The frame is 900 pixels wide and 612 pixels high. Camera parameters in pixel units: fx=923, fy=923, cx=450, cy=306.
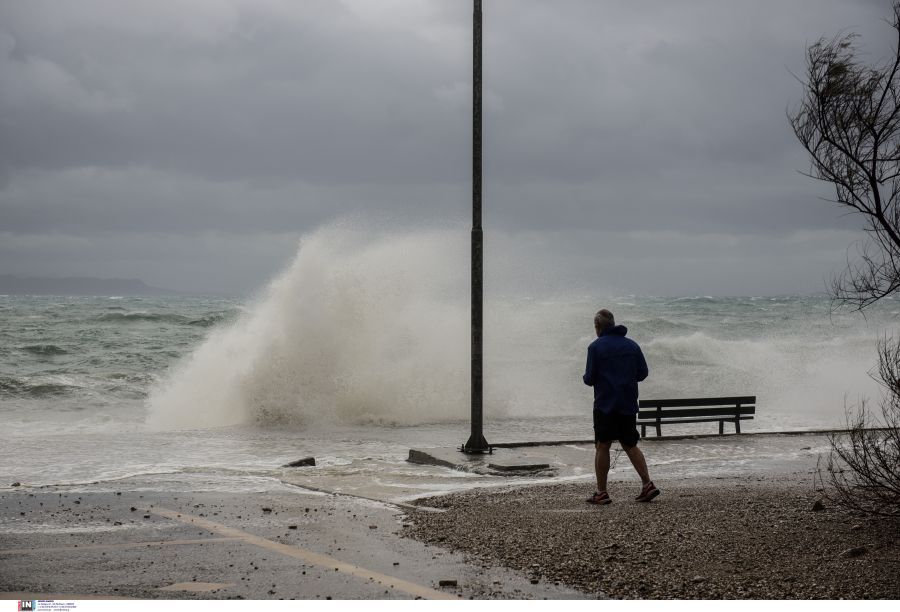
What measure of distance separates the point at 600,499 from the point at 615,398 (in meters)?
0.98

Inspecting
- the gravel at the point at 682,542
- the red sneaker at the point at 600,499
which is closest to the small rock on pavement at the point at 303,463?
the gravel at the point at 682,542

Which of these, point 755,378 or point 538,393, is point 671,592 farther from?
point 755,378

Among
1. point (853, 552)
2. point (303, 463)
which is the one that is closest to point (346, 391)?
point (303, 463)

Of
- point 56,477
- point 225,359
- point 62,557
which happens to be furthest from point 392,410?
point 62,557

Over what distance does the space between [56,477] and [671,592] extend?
873 centimetres

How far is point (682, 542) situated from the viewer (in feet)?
22.5

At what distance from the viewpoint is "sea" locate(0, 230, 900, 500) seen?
42.0 ft

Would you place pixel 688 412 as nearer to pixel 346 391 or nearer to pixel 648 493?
pixel 648 493

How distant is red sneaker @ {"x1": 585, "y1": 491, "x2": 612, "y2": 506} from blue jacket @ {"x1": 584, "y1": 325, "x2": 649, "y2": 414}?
0.79m

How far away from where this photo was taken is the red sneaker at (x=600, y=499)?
877cm

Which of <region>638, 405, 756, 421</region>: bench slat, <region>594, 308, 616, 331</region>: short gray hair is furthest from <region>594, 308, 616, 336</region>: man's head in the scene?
<region>638, 405, 756, 421</region>: bench slat

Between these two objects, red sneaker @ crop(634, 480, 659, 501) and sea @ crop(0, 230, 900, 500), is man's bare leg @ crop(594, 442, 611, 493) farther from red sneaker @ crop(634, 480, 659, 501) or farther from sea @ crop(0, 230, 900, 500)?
sea @ crop(0, 230, 900, 500)

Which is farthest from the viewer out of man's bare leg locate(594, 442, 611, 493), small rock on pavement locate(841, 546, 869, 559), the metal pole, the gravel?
the metal pole

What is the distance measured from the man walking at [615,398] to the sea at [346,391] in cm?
224
